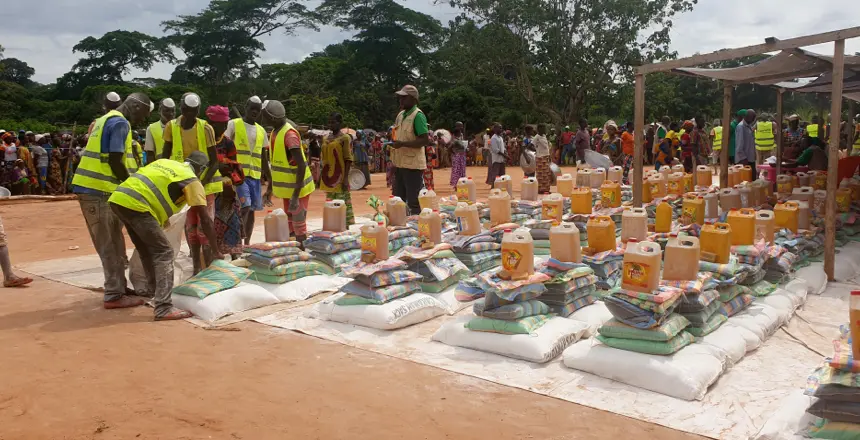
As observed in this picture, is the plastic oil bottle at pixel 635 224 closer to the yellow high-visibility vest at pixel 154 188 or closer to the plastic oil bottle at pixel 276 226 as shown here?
the plastic oil bottle at pixel 276 226

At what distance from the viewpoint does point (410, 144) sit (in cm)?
717

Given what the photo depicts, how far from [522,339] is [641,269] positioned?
0.79 m

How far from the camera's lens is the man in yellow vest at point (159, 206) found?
4996 millimetres

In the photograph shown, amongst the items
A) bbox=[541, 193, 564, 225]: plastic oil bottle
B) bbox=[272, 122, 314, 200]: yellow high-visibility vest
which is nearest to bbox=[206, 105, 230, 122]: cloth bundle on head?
bbox=[272, 122, 314, 200]: yellow high-visibility vest

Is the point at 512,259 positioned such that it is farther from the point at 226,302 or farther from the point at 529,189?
the point at 529,189

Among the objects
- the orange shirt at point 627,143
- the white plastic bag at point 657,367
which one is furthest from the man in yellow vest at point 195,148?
the orange shirt at point 627,143

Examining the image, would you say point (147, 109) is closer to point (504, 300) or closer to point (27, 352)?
point (27, 352)

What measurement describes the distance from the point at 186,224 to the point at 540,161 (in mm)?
8084

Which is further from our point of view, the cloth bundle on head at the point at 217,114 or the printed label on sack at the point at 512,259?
the cloth bundle on head at the point at 217,114

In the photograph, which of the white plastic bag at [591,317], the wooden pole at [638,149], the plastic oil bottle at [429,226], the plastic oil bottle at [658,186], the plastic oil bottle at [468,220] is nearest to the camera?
the white plastic bag at [591,317]

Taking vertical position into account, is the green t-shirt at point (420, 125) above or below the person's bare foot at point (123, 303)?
above

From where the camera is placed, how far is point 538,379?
383 cm

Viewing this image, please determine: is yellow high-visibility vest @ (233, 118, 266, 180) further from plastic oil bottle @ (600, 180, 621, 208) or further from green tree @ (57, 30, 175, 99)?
green tree @ (57, 30, 175, 99)

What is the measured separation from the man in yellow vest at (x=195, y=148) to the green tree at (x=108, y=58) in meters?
31.8
